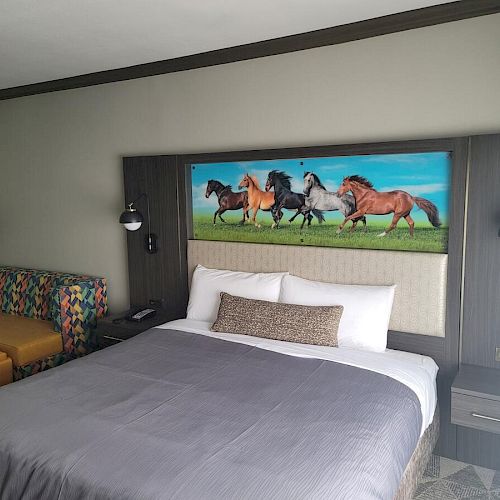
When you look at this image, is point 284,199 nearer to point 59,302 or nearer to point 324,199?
point 324,199

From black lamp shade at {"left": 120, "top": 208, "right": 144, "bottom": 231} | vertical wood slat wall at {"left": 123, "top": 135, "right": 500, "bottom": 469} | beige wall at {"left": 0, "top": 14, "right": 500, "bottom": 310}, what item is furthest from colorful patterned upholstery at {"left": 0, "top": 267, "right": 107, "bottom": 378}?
vertical wood slat wall at {"left": 123, "top": 135, "right": 500, "bottom": 469}

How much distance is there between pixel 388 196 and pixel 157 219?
67.2 inches

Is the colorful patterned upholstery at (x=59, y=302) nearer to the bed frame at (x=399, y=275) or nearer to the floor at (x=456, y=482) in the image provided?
the bed frame at (x=399, y=275)

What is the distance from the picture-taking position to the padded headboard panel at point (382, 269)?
278 cm

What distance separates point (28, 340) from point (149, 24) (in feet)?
7.68

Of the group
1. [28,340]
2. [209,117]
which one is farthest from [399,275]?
[28,340]

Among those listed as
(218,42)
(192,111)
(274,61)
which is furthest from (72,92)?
(274,61)

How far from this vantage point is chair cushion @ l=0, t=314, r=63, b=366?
11.6ft

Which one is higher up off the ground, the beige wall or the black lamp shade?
the beige wall

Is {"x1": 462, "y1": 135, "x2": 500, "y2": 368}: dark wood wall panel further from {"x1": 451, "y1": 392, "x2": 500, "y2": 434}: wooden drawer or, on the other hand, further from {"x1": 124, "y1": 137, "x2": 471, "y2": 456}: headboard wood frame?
{"x1": 451, "y1": 392, "x2": 500, "y2": 434}: wooden drawer

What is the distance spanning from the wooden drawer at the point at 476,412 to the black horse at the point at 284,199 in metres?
1.31

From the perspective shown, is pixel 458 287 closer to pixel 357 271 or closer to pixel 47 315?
pixel 357 271

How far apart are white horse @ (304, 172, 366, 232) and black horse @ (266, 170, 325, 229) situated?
38mm

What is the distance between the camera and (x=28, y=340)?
362 centimetres
